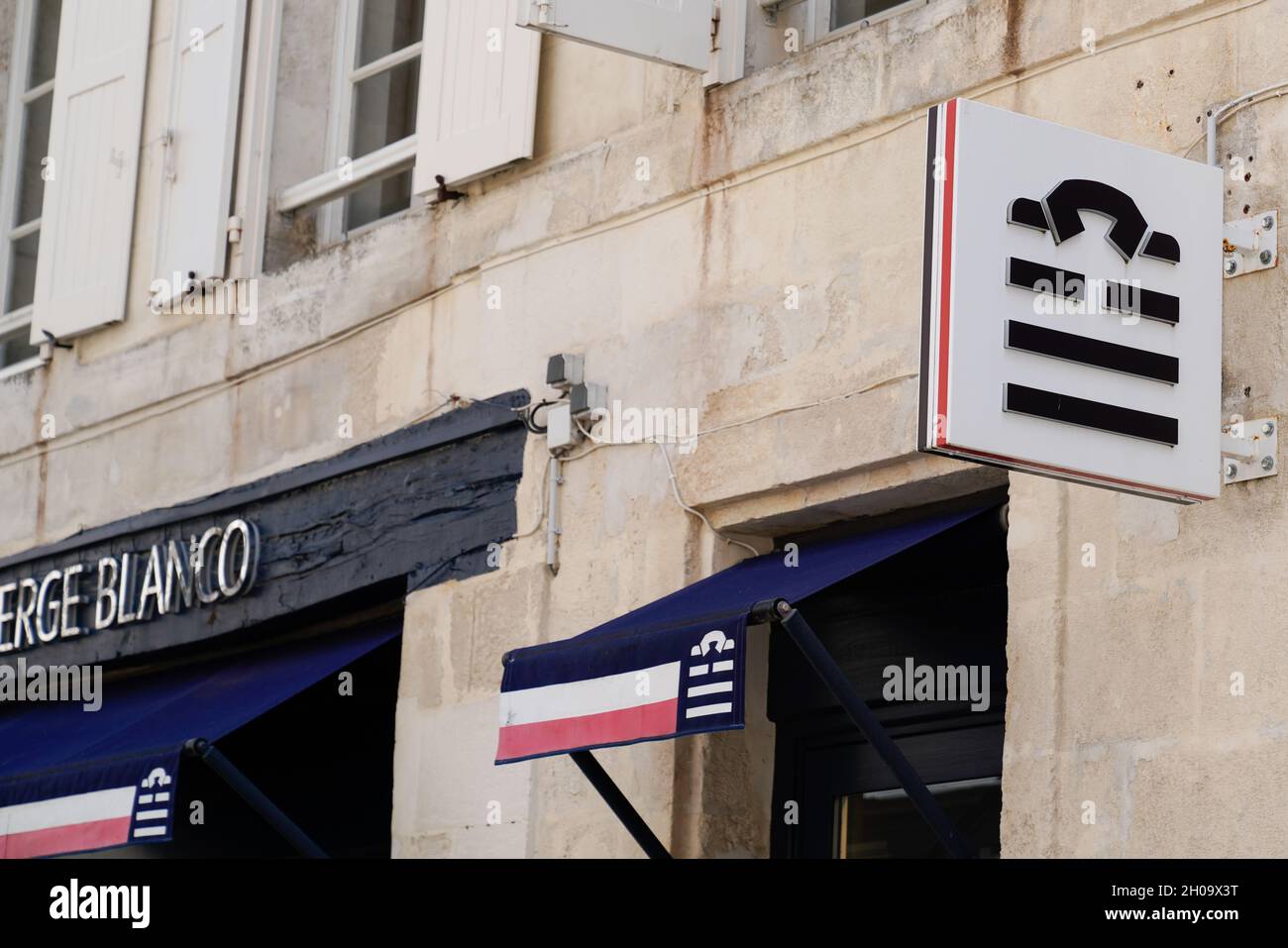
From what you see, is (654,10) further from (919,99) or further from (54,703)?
(54,703)

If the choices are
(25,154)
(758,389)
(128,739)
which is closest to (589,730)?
(758,389)

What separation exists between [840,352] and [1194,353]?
135 centimetres

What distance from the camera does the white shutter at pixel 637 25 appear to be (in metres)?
6.63


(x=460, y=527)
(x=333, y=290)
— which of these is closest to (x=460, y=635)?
(x=460, y=527)

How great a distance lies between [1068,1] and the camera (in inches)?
235

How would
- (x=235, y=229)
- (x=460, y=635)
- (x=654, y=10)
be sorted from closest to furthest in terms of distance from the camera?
(x=654, y=10), (x=460, y=635), (x=235, y=229)

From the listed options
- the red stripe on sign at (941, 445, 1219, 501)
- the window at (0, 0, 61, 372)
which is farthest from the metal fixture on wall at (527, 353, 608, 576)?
the window at (0, 0, 61, 372)

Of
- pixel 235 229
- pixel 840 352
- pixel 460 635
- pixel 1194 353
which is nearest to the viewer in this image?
pixel 1194 353

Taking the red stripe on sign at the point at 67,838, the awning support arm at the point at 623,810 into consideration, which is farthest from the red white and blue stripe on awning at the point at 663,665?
the red stripe on sign at the point at 67,838

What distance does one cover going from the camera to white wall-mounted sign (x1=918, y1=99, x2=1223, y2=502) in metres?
4.92

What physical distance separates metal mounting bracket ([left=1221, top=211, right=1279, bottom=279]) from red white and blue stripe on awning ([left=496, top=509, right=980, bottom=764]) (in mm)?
1023

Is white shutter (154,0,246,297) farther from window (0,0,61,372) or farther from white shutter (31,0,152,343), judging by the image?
window (0,0,61,372)

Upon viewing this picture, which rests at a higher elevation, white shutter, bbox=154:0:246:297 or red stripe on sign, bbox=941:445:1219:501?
white shutter, bbox=154:0:246:297

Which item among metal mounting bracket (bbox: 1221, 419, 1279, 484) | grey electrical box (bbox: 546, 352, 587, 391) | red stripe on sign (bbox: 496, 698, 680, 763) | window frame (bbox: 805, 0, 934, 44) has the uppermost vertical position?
window frame (bbox: 805, 0, 934, 44)
